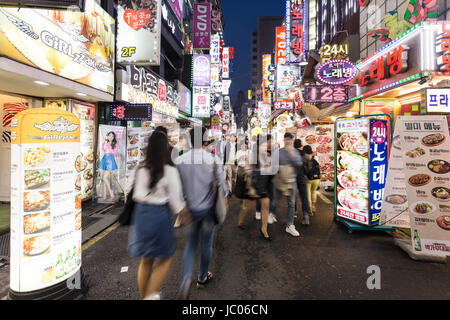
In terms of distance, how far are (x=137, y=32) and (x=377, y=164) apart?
334 inches

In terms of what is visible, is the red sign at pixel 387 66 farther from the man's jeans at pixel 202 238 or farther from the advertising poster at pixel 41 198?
the advertising poster at pixel 41 198

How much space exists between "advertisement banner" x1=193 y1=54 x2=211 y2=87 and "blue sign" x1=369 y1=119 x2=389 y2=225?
1467cm

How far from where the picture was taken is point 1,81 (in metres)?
4.98

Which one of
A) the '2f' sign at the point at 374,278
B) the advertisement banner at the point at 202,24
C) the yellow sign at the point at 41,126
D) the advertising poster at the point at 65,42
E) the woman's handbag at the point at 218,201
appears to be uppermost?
the advertisement banner at the point at 202,24

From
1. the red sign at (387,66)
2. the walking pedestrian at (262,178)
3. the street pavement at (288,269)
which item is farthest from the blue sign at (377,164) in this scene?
the red sign at (387,66)

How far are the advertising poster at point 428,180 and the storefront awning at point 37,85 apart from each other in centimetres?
729

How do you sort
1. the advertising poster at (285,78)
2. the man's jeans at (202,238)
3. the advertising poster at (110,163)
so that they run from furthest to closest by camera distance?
the advertising poster at (285,78), the advertising poster at (110,163), the man's jeans at (202,238)

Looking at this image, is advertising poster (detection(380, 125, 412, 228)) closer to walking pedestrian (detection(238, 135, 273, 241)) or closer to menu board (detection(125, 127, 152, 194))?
walking pedestrian (detection(238, 135, 273, 241))

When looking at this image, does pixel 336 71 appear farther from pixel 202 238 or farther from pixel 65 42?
pixel 65 42

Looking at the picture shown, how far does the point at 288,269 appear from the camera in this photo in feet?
11.6

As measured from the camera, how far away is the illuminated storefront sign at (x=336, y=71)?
8.57 meters

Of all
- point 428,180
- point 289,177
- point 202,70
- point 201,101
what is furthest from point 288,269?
point 201,101
